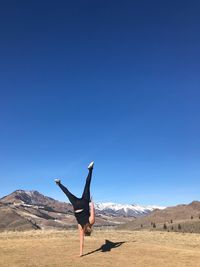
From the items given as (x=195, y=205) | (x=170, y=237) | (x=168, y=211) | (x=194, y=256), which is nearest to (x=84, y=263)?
(x=194, y=256)

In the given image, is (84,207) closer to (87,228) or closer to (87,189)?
(87,189)

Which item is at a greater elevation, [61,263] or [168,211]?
[168,211]

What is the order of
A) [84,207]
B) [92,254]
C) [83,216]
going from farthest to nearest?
1. [92,254]
2. [83,216]
3. [84,207]

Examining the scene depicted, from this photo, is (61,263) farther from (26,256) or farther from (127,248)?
(127,248)

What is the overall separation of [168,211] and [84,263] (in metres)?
151

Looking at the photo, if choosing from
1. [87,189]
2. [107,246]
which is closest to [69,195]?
[87,189]

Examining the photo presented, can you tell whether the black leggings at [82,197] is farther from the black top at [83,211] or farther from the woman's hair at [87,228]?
the woman's hair at [87,228]

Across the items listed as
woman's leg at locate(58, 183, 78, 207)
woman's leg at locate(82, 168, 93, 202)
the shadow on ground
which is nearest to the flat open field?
the shadow on ground

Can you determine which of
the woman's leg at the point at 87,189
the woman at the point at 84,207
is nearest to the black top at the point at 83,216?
the woman at the point at 84,207

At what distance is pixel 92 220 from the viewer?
3066 cm

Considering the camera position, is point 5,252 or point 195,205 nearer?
point 5,252

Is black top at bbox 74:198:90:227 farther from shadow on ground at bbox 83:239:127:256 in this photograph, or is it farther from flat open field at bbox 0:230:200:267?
shadow on ground at bbox 83:239:127:256

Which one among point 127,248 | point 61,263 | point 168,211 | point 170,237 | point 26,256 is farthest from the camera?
point 168,211

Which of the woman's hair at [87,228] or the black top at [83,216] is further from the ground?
the black top at [83,216]
